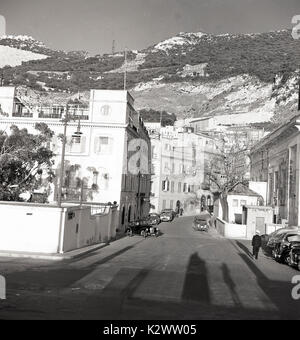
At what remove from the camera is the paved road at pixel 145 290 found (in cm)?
1054

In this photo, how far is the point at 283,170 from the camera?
46.5m

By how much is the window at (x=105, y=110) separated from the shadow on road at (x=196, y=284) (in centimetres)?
2539

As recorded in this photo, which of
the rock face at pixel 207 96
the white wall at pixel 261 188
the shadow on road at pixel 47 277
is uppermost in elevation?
the rock face at pixel 207 96

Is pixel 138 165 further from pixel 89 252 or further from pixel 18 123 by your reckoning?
pixel 89 252

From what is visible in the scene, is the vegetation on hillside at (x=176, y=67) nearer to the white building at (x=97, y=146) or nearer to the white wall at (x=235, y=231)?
the white building at (x=97, y=146)

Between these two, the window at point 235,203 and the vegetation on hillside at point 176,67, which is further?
the vegetation on hillside at point 176,67

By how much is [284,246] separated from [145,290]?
523 inches

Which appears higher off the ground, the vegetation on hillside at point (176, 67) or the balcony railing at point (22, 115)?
the vegetation on hillside at point (176, 67)

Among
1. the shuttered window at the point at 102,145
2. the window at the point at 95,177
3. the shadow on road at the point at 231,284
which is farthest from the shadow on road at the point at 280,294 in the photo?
the shuttered window at the point at 102,145

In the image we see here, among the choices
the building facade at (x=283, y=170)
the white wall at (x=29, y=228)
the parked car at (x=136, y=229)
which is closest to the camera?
the white wall at (x=29, y=228)

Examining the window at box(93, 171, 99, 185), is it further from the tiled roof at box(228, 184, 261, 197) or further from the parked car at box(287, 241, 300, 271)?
the parked car at box(287, 241, 300, 271)

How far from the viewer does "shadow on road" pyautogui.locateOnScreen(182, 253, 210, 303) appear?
1305 cm

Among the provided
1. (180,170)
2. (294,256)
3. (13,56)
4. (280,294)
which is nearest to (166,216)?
(180,170)
